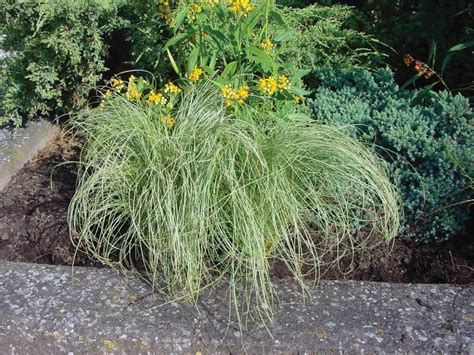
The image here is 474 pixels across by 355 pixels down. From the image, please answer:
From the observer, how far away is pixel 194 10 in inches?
108

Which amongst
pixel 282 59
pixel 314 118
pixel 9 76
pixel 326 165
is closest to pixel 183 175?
pixel 326 165

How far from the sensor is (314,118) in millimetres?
3037

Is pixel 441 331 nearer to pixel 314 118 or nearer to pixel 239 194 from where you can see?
pixel 239 194

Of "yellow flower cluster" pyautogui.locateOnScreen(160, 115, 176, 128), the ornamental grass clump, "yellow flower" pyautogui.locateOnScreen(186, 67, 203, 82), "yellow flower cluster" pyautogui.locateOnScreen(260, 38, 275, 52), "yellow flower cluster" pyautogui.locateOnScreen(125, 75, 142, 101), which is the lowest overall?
the ornamental grass clump

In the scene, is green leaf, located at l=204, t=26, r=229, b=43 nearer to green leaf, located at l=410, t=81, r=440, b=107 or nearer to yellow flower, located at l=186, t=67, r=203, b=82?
yellow flower, located at l=186, t=67, r=203, b=82

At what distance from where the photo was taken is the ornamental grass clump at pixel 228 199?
2191 mm

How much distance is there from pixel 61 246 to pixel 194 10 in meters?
1.24

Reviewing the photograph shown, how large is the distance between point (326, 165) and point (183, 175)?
59 centimetres

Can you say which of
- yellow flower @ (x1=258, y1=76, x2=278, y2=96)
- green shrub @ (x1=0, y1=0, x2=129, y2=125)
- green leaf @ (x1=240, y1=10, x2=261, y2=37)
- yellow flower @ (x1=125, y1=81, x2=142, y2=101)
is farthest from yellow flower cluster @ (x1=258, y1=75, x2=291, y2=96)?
green shrub @ (x1=0, y1=0, x2=129, y2=125)

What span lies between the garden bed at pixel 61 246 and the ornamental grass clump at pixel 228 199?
99 millimetres

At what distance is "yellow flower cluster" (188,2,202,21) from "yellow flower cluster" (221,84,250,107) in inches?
15.5

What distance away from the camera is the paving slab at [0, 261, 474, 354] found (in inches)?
75.6

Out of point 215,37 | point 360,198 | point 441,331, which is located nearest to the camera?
point 441,331

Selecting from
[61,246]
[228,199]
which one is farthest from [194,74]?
[61,246]
